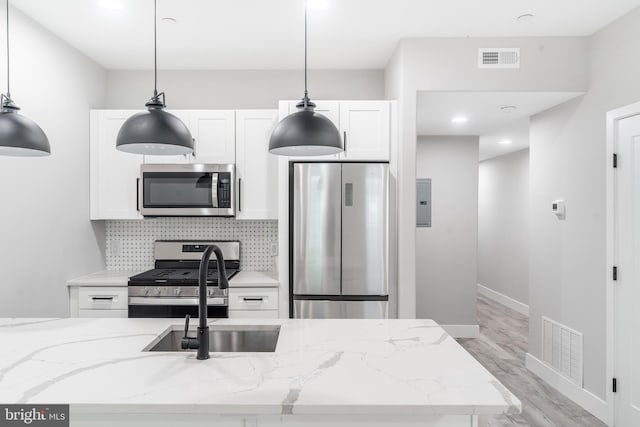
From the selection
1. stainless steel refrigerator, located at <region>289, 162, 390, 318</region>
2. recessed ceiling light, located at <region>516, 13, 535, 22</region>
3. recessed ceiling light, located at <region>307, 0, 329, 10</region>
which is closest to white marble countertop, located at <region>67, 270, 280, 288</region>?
stainless steel refrigerator, located at <region>289, 162, 390, 318</region>

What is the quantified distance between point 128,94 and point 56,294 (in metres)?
1.91

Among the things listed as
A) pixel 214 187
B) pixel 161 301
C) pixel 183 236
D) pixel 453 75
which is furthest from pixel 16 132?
pixel 453 75

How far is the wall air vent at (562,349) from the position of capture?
3148 mm

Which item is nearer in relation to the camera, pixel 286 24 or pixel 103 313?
pixel 286 24

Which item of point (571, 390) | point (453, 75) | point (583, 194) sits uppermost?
point (453, 75)

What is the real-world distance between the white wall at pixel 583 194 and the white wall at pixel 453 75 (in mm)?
192

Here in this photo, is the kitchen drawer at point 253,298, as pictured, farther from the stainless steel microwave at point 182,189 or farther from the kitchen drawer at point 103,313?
the kitchen drawer at point 103,313

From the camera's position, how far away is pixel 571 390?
3.21m

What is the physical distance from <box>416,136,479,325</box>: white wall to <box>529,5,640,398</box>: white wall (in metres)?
1.07

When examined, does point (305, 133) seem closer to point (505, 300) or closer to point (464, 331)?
point (464, 331)

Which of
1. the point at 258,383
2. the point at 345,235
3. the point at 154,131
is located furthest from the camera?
the point at 345,235

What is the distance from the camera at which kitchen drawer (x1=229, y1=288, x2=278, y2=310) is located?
3.20m

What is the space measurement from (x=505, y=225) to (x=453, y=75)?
4.26m

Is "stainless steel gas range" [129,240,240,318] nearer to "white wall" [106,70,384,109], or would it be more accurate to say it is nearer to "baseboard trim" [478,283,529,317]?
"white wall" [106,70,384,109]
